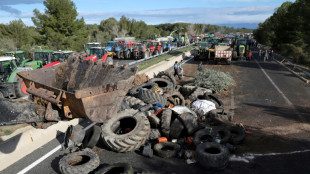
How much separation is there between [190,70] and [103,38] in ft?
122

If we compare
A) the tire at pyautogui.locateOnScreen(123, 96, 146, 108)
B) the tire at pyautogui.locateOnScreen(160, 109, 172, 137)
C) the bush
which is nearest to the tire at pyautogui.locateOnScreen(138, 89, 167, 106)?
the tire at pyautogui.locateOnScreen(123, 96, 146, 108)

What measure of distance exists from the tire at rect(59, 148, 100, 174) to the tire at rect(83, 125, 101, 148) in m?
0.37

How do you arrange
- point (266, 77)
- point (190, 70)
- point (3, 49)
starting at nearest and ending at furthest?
point (266, 77) → point (190, 70) → point (3, 49)

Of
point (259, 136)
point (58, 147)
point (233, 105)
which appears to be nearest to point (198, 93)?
point (233, 105)

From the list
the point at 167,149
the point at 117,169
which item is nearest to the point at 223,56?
the point at 167,149

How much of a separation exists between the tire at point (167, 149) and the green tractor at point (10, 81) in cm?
742

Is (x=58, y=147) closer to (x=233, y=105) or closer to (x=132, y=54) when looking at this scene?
(x=233, y=105)

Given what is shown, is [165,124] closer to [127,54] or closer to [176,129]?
[176,129]

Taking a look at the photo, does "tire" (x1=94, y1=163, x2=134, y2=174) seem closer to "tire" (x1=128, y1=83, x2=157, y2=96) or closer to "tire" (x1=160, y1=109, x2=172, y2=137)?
"tire" (x1=160, y1=109, x2=172, y2=137)

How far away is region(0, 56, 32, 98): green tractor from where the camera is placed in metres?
10.9

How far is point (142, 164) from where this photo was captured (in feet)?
18.9

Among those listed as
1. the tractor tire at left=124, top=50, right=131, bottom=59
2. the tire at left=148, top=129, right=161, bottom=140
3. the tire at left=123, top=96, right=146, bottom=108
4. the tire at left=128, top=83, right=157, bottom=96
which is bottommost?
the tire at left=148, top=129, right=161, bottom=140

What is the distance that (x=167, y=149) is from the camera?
659 cm

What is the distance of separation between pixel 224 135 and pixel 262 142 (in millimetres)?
1135
